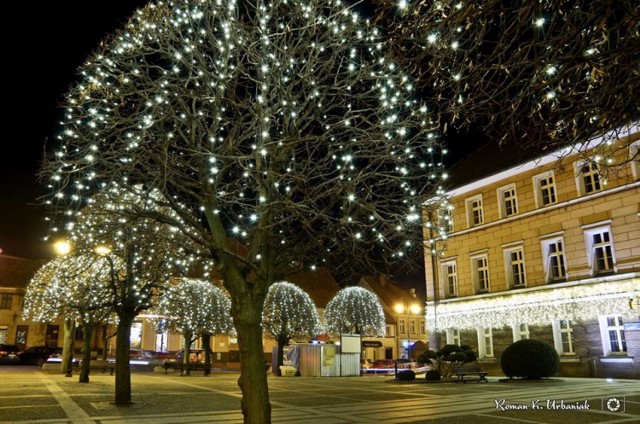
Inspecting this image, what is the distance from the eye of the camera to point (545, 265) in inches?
1091

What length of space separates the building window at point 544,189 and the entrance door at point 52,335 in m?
48.8

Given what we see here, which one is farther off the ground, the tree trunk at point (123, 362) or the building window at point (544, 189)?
the building window at point (544, 189)

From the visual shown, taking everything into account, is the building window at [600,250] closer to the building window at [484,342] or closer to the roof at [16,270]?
the building window at [484,342]

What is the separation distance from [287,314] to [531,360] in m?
20.9

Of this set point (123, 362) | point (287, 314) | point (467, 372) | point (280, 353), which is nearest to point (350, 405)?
point (123, 362)

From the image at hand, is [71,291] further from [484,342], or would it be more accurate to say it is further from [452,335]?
[484,342]

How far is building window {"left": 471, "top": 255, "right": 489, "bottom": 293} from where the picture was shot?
104 feet

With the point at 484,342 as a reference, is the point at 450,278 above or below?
above

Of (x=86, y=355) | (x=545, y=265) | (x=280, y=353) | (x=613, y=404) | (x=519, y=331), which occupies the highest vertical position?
(x=545, y=265)

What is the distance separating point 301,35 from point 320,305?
58774 millimetres

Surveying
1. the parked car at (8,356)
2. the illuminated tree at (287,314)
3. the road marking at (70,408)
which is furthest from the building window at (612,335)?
the parked car at (8,356)

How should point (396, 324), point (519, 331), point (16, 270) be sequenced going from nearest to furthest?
point (519, 331) → point (16, 270) → point (396, 324)

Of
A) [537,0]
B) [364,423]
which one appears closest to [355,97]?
[537,0]

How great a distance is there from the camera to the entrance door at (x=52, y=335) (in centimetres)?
5316
